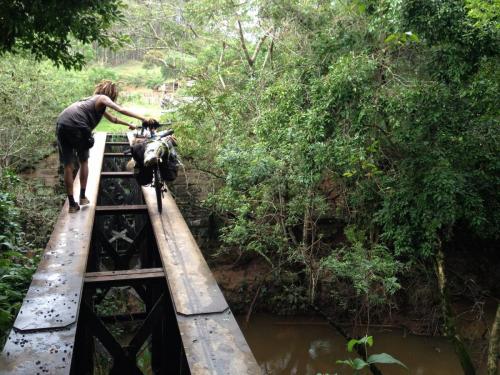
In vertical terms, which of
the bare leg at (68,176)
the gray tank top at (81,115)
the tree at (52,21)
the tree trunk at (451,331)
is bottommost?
the tree trunk at (451,331)

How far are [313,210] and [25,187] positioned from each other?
6.42 m

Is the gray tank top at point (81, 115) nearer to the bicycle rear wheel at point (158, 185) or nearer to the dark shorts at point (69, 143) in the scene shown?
the dark shorts at point (69, 143)

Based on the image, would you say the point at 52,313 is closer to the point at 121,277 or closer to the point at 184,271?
the point at 121,277

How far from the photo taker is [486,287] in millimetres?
11047

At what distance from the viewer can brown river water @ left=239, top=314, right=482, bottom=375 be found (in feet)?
30.1

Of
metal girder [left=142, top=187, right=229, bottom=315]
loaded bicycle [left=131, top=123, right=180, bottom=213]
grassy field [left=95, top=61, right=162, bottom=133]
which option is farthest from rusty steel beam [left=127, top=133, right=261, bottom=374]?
grassy field [left=95, top=61, right=162, bottom=133]

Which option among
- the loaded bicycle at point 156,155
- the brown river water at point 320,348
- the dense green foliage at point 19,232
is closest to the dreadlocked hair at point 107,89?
the loaded bicycle at point 156,155

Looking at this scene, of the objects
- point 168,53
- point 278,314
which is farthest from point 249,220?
point 168,53

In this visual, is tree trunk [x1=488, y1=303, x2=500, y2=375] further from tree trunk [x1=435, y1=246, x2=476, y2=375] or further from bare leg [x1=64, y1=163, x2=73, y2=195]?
bare leg [x1=64, y1=163, x2=73, y2=195]

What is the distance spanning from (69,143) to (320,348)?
24.0 ft

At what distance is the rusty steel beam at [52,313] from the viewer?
2035 millimetres

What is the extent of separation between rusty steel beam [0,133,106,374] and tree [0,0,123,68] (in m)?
1.69

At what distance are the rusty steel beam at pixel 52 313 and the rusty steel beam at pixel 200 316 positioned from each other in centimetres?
59

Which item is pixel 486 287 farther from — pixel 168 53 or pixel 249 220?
pixel 168 53
